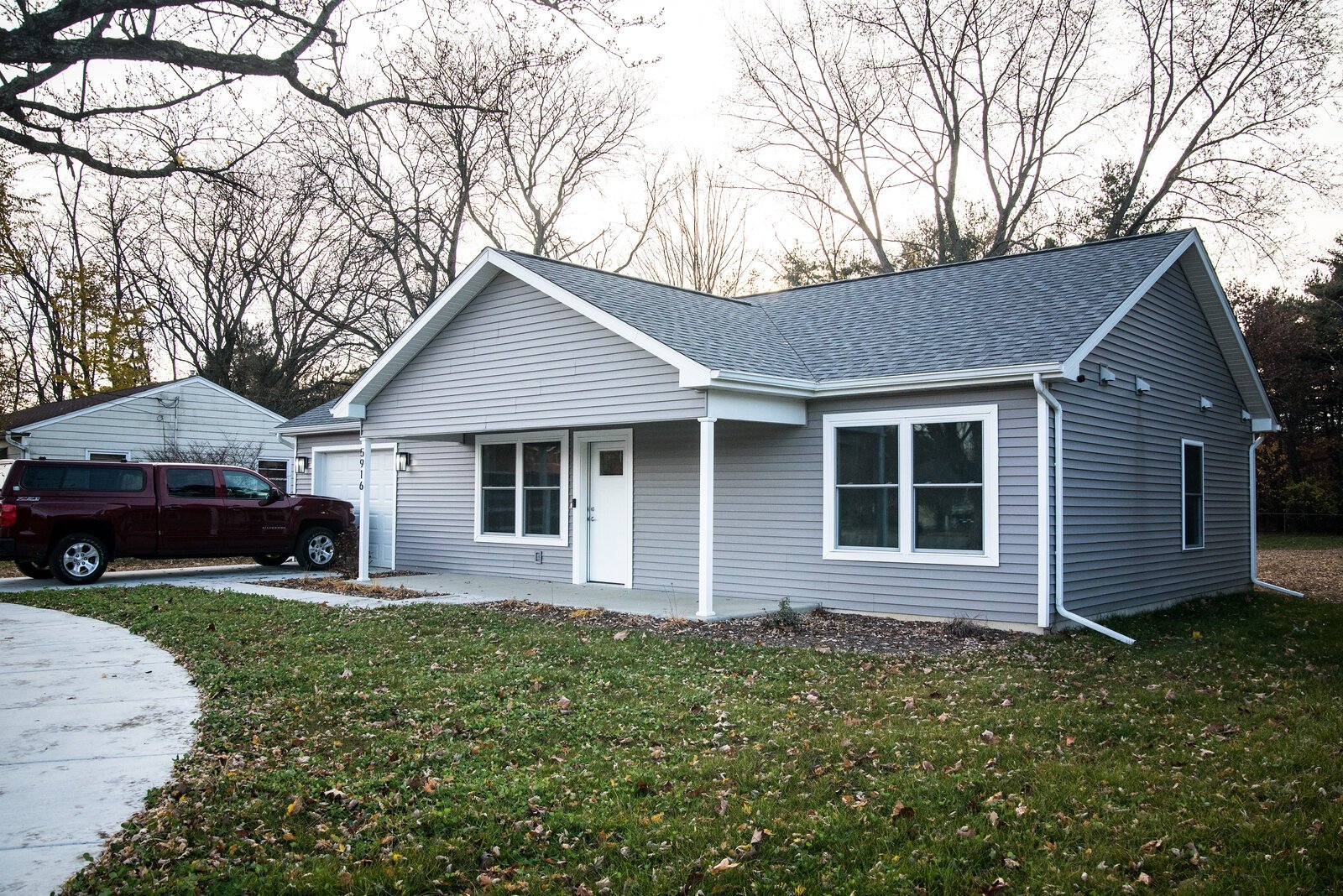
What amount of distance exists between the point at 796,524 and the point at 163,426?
757 inches

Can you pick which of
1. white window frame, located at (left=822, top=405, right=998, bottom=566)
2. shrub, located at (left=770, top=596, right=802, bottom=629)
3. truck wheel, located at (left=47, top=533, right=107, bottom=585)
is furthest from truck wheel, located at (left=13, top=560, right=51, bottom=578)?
white window frame, located at (left=822, top=405, right=998, bottom=566)

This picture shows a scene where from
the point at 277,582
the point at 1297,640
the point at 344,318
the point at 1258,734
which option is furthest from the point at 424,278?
the point at 1258,734

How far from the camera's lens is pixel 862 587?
11.8 meters

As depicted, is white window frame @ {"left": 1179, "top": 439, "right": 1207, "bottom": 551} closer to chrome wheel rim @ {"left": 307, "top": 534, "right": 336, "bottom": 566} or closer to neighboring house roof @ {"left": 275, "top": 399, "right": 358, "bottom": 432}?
chrome wheel rim @ {"left": 307, "top": 534, "right": 336, "bottom": 566}

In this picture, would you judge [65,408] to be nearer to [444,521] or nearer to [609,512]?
[444,521]

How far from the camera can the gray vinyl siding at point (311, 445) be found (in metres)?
19.6

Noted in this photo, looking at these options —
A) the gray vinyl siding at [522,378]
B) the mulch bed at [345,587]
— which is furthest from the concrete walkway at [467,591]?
the gray vinyl siding at [522,378]

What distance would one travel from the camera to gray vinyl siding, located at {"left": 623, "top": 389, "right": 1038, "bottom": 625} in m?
10.6

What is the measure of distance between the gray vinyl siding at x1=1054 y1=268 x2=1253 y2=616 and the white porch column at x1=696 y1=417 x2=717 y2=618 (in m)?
3.71

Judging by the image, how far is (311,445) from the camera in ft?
67.2

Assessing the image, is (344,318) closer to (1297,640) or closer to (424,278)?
(424,278)

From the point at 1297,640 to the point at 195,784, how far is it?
33.8ft

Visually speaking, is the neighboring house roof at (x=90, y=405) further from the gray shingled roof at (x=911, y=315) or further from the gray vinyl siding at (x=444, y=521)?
the gray shingled roof at (x=911, y=315)

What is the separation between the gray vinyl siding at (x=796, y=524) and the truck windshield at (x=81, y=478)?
7735mm
